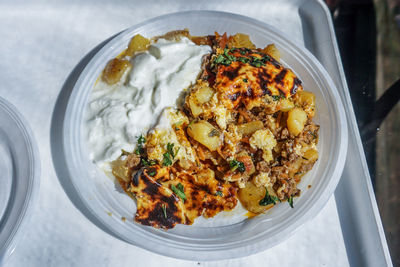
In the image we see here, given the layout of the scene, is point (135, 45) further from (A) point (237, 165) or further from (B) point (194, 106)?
(A) point (237, 165)

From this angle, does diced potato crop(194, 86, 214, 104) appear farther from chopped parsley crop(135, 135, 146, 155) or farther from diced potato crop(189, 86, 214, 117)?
chopped parsley crop(135, 135, 146, 155)

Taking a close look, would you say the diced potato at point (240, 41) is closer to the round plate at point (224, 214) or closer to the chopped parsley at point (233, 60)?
the round plate at point (224, 214)

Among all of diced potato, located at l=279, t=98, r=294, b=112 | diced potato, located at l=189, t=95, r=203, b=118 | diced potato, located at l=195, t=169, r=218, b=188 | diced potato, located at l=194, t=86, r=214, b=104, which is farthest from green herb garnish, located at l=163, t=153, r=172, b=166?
diced potato, located at l=279, t=98, r=294, b=112

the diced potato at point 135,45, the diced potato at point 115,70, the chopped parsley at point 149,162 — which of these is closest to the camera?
the chopped parsley at point 149,162

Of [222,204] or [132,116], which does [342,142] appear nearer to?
[222,204]

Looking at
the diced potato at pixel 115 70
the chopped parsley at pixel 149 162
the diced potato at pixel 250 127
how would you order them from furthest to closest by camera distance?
1. the diced potato at pixel 115 70
2. the diced potato at pixel 250 127
3. the chopped parsley at pixel 149 162

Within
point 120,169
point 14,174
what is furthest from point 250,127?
point 14,174

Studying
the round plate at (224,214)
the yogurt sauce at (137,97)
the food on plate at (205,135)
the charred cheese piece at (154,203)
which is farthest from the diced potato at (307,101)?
the charred cheese piece at (154,203)

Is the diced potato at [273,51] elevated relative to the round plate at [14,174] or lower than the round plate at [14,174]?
elevated
